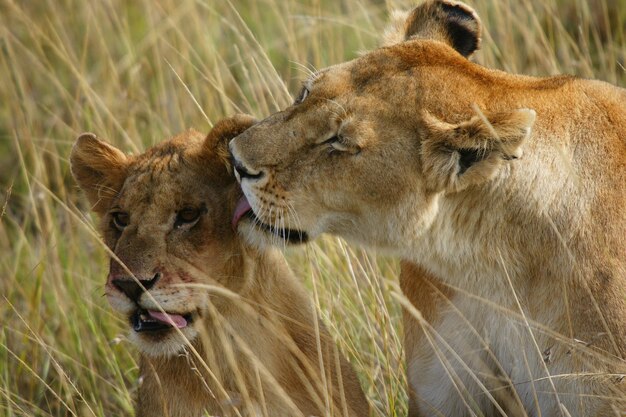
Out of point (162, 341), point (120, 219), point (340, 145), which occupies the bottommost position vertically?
point (162, 341)

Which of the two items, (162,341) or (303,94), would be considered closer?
(162,341)

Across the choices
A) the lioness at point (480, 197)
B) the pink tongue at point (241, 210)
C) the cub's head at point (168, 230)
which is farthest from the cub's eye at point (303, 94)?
the pink tongue at point (241, 210)

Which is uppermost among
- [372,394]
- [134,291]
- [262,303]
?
[134,291]

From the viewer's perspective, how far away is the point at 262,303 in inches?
172

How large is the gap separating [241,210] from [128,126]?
2.98 m

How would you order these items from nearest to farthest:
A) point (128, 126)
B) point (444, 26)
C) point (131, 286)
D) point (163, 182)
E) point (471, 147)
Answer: point (471, 147) → point (131, 286) → point (163, 182) → point (444, 26) → point (128, 126)

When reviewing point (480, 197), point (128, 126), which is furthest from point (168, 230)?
point (128, 126)

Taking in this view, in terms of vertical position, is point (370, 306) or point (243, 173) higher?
point (243, 173)

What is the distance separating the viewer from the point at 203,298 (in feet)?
13.3

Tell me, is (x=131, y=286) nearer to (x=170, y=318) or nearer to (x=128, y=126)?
(x=170, y=318)

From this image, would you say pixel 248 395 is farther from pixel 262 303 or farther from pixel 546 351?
pixel 546 351

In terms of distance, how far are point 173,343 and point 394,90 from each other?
3.82 ft

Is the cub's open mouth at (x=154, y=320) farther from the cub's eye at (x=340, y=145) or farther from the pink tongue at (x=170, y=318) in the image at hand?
the cub's eye at (x=340, y=145)

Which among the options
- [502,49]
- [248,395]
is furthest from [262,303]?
[502,49]
